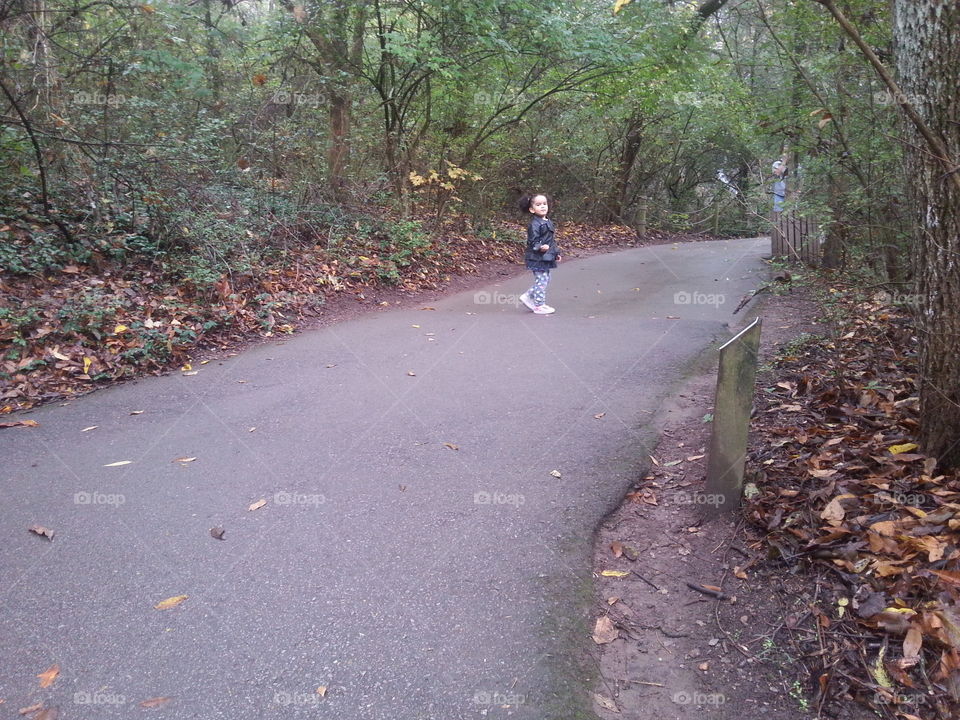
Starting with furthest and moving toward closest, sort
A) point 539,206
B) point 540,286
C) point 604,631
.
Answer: point 540,286 < point 539,206 < point 604,631

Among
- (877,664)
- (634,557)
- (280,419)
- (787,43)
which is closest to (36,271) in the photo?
(280,419)

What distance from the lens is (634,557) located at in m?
3.91

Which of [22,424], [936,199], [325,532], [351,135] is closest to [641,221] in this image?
[351,135]

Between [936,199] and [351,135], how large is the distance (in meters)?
11.1

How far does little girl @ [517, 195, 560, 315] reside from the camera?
33.0 feet

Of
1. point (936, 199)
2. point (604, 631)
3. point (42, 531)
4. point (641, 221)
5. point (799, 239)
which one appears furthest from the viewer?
point (641, 221)

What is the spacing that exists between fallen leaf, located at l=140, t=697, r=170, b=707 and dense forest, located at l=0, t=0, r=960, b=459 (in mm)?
4163

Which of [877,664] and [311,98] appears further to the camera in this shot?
[311,98]

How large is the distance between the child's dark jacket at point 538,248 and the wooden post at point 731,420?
6216 mm

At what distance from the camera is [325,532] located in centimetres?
404

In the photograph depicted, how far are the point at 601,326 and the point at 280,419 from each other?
5.03 m

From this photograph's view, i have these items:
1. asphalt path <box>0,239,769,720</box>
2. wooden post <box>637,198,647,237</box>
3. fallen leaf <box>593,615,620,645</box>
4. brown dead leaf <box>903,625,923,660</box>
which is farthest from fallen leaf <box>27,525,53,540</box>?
wooden post <box>637,198,647,237</box>

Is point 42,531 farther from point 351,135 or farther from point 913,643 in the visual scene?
point 351,135

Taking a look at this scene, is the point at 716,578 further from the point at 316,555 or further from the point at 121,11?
the point at 121,11
